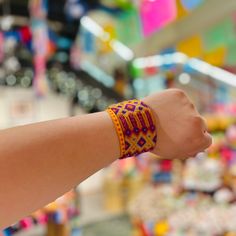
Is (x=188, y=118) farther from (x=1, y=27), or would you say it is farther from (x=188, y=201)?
(x=1, y=27)

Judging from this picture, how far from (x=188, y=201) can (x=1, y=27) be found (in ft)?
10.5

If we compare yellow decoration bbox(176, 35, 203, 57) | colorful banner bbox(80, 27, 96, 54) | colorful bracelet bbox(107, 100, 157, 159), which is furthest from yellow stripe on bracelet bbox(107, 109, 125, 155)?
colorful banner bbox(80, 27, 96, 54)

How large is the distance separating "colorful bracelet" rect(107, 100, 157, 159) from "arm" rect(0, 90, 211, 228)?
0.01 m

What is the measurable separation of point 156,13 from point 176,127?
1.35 metres

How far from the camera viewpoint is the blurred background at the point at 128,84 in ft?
7.48

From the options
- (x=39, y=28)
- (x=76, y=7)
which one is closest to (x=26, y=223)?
(x=39, y=28)

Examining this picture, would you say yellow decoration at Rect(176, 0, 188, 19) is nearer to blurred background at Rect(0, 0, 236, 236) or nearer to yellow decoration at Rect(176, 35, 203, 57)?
blurred background at Rect(0, 0, 236, 236)

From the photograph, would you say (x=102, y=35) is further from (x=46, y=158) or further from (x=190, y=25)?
(x=46, y=158)

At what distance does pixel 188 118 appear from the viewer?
0.63 m

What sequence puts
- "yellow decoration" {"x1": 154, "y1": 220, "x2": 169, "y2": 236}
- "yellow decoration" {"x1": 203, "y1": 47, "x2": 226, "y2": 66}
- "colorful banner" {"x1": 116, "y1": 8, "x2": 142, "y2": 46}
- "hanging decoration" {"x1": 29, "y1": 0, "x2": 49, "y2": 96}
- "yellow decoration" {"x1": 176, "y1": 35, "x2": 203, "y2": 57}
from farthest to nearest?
"yellow decoration" {"x1": 203, "y1": 47, "x2": 226, "y2": 66}
"yellow decoration" {"x1": 176, "y1": 35, "x2": 203, "y2": 57}
"hanging decoration" {"x1": 29, "y1": 0, "x2": 49, "y2": 96}
"colorful banner" {"x1": 116, "y1": 8, "x2": 142, "y2": 46}
"yellow decoration" {"x1": 154, "y1": 220, "x2": 169, "y2": 236}

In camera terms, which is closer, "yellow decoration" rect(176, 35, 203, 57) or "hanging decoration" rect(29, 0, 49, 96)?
"hanging decoration" rect(29, 0, 49, 96)

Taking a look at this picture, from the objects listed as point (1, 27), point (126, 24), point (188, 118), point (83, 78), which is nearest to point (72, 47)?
point (83, 78)

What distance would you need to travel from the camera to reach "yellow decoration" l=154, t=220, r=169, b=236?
224 centimetres

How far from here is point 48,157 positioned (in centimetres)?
51
